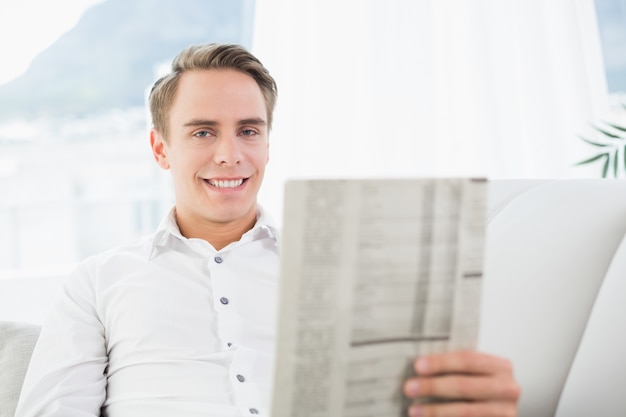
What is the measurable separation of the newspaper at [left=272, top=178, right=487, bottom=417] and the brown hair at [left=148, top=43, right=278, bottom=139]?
0.91 meters

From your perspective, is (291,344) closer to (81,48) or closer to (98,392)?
(98,392)

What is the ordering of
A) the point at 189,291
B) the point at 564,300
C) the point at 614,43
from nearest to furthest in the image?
1. the point at 564,300
2. the point at 189,291
3. the point at 614,43

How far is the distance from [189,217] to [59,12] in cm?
266

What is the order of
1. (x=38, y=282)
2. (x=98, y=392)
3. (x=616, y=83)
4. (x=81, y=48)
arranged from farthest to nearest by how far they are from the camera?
1. (x=81, y=48)
2. (x=616, y=83)
3. (x=38, y=282)
4. (x=98, y=392)

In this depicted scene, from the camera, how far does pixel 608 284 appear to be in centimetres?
122

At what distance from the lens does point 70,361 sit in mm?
1473

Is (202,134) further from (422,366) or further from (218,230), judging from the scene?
(422,366)

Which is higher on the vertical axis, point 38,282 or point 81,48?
point 81,48

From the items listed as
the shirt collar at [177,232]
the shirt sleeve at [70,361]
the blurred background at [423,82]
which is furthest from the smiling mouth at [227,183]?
the blurred background at [423,82]

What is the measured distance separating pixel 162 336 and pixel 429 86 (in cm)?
244

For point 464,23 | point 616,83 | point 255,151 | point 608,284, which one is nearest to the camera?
point 608,284

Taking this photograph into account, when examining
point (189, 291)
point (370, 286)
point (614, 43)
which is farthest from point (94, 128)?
point (370, 286)

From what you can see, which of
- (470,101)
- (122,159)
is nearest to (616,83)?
(470,101)

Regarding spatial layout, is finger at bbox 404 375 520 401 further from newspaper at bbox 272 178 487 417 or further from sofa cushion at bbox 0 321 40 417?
sofa cushion at bbox 0 321 40 417
